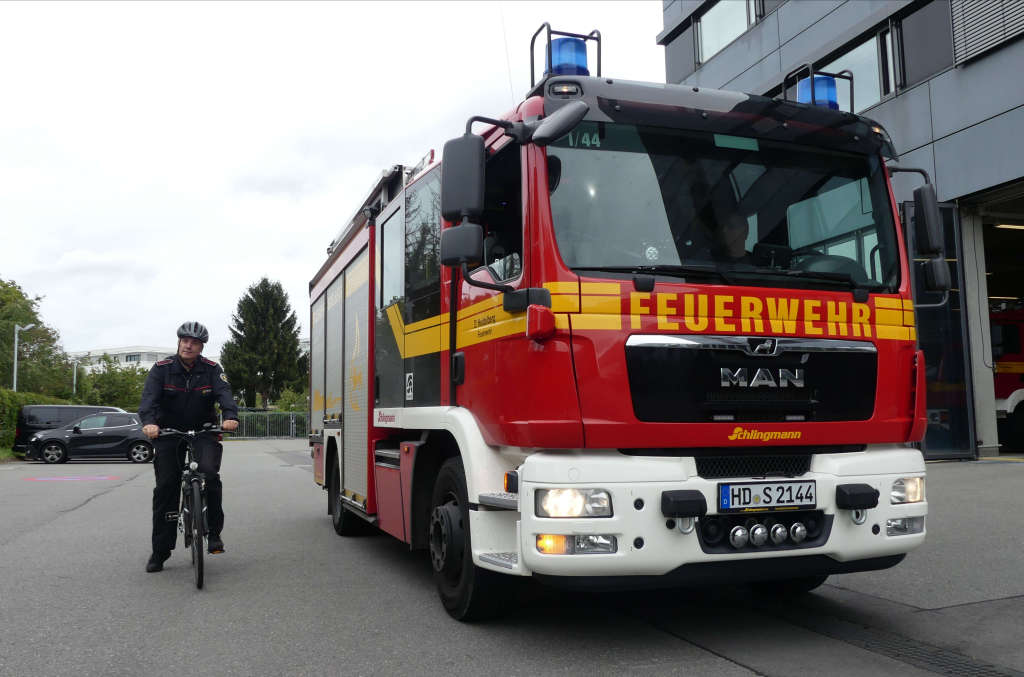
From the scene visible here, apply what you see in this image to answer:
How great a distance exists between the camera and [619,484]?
411 cm

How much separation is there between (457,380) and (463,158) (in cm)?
130

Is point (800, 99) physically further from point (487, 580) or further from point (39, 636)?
point (39, 636)

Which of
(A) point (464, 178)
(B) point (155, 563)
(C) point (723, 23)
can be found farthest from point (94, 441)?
(A) point (464, 178)

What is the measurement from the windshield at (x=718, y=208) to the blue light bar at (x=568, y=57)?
499 millimetres

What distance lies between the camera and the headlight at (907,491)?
465cm

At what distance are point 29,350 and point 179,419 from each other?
6716cm

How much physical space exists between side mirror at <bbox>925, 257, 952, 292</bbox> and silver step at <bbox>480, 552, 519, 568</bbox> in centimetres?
288

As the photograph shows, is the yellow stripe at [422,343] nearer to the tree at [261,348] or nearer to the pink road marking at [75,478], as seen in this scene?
the pink road marking at [75,478]

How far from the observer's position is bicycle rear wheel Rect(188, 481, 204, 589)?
6180 mm

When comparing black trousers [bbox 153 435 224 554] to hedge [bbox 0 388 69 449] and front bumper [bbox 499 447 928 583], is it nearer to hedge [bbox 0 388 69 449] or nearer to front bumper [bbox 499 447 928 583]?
front bumper [bbox 499 447 928 583]

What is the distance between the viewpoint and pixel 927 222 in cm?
527

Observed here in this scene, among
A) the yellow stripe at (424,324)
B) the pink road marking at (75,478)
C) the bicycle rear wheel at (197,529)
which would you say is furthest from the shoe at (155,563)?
the pink road marking at (75,478)

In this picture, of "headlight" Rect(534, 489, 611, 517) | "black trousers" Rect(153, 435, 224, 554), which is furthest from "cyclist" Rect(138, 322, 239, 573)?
"headlight" Rect(534, 489, 611, 517)

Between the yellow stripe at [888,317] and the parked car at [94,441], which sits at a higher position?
the yellow stripe at [888,317]
